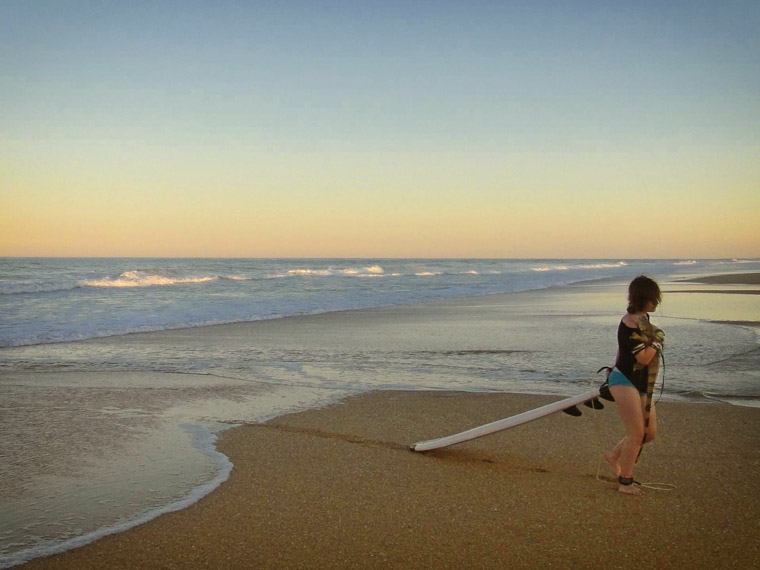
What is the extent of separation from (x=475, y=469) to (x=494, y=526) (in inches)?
40.9

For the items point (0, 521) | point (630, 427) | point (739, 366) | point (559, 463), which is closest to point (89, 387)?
point (0, 521)

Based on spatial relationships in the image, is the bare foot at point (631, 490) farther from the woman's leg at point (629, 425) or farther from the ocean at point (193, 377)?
the ocean at point (193, 377)

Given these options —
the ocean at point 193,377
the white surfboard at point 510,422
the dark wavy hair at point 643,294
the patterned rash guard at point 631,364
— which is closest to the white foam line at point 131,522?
the ocean at point 193,377

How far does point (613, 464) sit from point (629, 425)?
0.35 m

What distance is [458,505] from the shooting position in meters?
4.31

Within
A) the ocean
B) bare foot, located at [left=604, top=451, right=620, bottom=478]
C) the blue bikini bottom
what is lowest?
the ocean

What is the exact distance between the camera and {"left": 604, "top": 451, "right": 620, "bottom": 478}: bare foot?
4.63 metres

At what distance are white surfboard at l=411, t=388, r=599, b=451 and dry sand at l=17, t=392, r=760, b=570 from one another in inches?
4.0

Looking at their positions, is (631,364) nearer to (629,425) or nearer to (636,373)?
(636,373)

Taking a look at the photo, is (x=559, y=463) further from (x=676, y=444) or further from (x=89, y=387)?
(x=89, y=387)

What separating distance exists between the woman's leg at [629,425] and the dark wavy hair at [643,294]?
1.85 feet

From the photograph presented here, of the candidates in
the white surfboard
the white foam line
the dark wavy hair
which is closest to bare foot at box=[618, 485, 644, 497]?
the white surfboard

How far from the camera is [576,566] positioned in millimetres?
3508

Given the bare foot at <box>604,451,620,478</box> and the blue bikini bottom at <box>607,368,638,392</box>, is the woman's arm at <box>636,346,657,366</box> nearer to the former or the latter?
the blue bikini bottom at <box>607,368,638,392</box>
